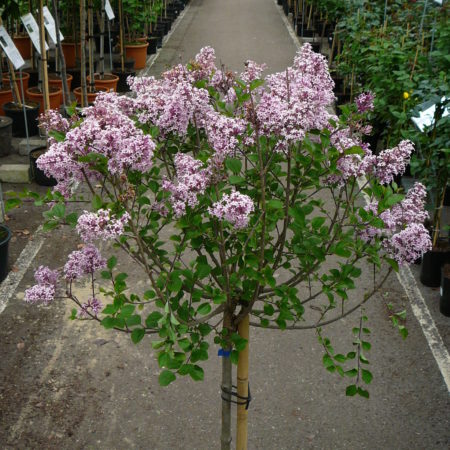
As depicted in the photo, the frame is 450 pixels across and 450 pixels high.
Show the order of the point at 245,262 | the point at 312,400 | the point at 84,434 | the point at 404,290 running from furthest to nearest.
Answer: the point at 404,290, the point at 312,400, the point at 84,434, the point at 245,262

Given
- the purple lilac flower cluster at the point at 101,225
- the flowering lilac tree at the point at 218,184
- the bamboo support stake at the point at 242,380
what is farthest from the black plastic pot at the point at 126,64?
the purple lilac flower cluster at the point at 101,225

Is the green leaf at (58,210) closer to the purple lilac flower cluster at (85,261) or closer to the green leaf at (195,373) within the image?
the purple lilac flower cluster at (85,261)

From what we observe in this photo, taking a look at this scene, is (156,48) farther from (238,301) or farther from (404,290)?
(238,301)

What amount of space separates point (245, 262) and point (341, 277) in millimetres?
409

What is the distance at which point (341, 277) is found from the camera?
7.88ft

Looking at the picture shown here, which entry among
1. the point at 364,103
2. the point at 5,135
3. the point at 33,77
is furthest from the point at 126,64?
Result: the point at 364,103

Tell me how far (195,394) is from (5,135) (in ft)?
15.7

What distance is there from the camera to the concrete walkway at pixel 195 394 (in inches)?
147

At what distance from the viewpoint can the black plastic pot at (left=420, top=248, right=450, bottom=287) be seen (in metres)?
5.30

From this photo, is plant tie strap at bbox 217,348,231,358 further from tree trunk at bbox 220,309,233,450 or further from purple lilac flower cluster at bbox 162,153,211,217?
purple lilac flower cluster at bbox 162,153,211,217

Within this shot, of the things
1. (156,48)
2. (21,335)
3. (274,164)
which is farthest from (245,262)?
(156,48)

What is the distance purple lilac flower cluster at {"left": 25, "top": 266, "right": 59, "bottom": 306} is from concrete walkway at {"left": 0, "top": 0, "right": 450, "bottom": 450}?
5.10 feet

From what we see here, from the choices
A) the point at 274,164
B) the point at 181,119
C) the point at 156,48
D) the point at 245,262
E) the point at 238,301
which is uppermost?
the point at 181,119

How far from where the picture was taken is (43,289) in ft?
7.84
